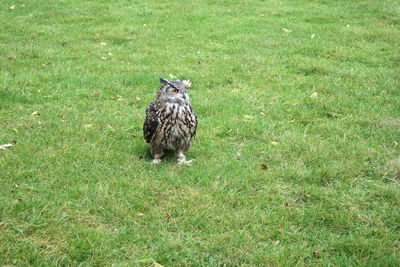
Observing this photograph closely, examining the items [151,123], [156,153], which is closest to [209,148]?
[156,153]

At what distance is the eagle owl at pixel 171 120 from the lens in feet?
20.2

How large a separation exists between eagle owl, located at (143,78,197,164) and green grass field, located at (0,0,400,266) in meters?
0.31

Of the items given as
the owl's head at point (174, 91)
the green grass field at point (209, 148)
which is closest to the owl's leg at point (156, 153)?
the green grass field at point (209, 148)

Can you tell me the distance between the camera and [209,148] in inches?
268

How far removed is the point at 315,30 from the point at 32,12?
26.5 ft

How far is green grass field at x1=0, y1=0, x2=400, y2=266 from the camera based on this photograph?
474cm

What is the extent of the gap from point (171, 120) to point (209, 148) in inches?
34.7

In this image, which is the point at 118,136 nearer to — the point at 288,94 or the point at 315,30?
the point at 288,94

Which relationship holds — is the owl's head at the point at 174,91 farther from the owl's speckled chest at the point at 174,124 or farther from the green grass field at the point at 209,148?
the green grass field at the point at 209,148

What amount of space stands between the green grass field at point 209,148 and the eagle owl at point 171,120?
31 cm

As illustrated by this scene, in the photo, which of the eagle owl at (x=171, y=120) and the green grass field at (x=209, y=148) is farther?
the eagle owl at (x=171, y=120)

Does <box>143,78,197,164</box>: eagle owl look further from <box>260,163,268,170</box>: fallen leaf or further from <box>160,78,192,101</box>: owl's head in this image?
<box>260,163,268,170</box>: fallen leaf

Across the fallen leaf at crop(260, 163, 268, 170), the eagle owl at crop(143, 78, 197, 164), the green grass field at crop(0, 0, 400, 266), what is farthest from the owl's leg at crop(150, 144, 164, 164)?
the fallen leaf at crop(260, 163, 268, 170)

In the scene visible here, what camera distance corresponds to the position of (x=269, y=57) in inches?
429
